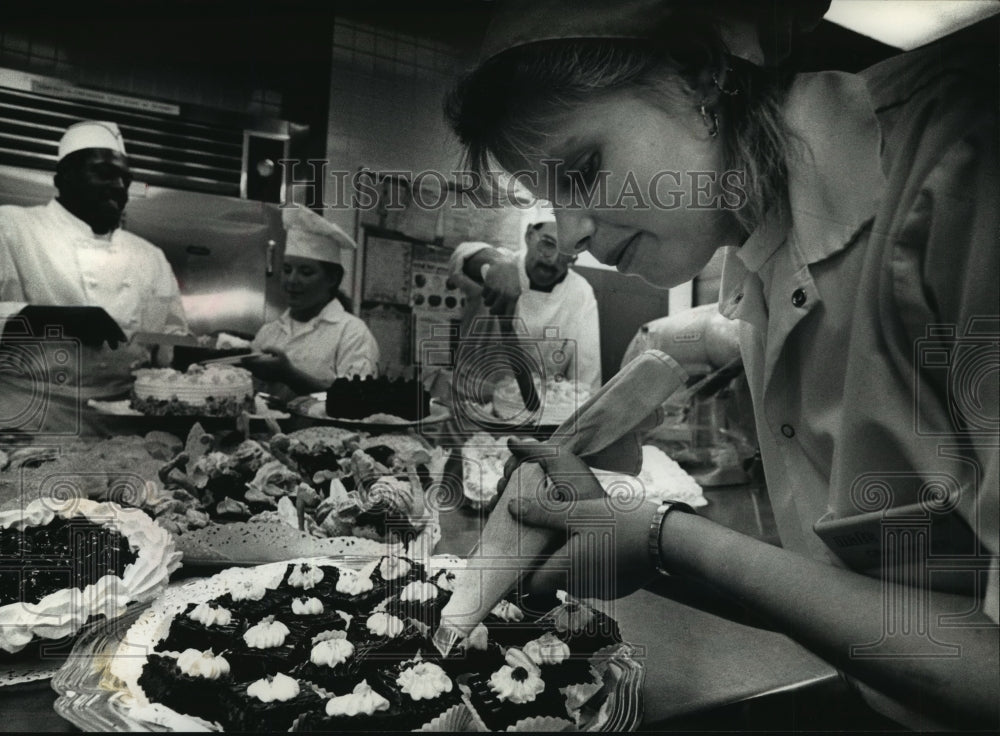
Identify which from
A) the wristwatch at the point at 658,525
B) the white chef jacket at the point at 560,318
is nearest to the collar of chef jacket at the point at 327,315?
the white chef jacket at the point at 560,318

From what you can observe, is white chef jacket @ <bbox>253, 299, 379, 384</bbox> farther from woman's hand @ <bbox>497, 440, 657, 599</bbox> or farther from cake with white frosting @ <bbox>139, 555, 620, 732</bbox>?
woman's hand @ <bbox>497, 440, 657, 599</bbox>

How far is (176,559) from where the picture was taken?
1.53m

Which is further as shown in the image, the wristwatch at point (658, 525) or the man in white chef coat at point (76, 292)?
the man in white chef coat at point (76, 292)

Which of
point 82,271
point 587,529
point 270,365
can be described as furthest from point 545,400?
point 82,271

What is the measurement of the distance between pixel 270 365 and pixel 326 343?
0.56 ft

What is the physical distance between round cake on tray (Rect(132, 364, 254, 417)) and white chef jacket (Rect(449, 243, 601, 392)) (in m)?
0.68

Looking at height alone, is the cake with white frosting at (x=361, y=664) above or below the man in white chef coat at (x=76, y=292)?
below

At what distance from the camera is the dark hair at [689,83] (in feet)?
3.24

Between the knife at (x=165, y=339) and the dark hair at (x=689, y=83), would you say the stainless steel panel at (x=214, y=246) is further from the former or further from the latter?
the dark hair at (x=689, y=83)

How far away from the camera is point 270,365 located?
5.86 ft

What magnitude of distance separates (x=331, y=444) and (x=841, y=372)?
1370 mm

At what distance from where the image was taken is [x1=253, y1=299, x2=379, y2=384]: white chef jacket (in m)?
1.67

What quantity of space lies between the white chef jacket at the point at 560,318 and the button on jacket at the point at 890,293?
332 millimetres

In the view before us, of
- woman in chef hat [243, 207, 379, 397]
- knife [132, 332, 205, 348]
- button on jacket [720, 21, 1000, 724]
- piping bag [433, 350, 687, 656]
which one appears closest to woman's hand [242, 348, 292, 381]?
woman in chef hat [243, 207, 379, 397]
